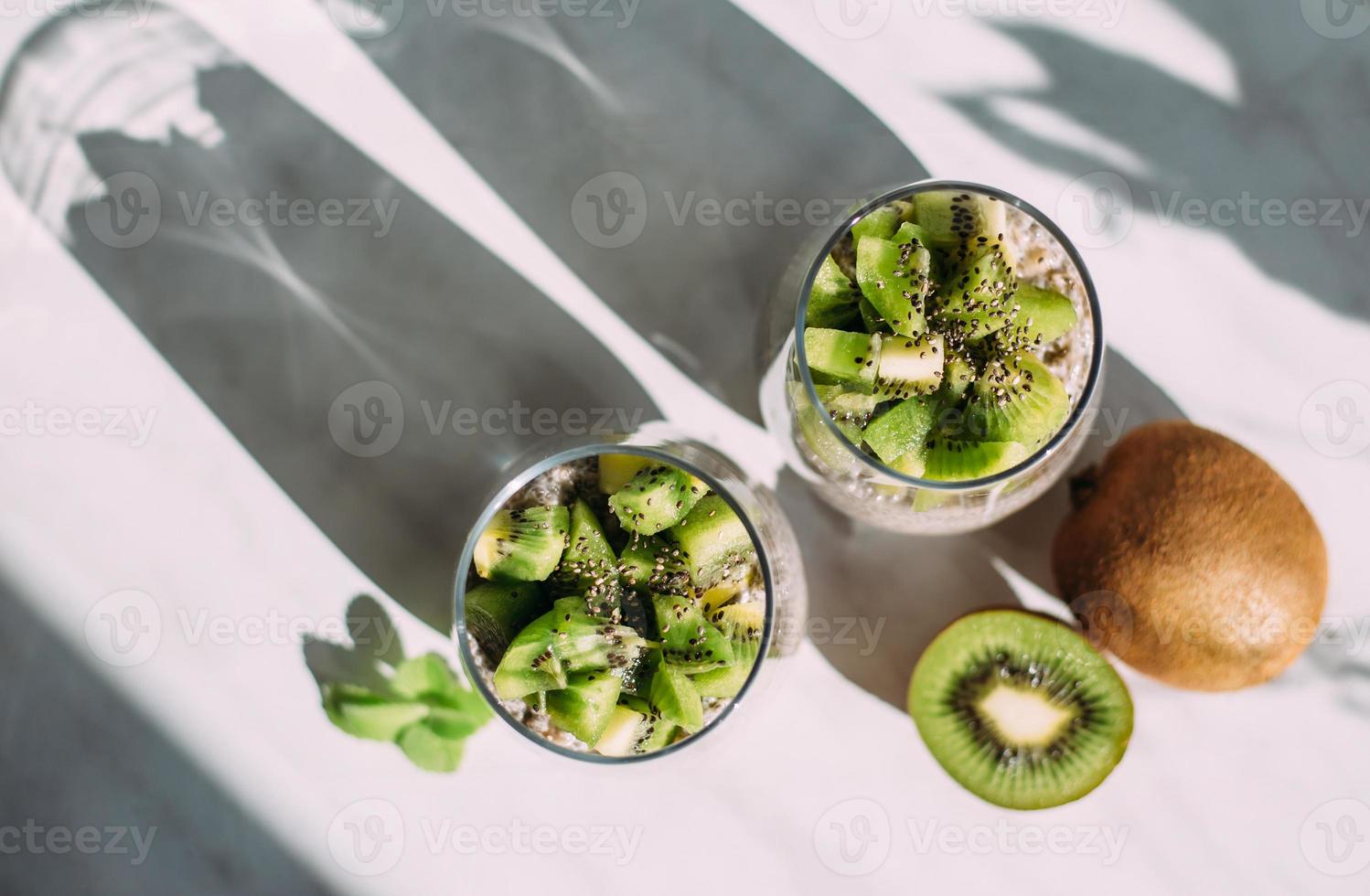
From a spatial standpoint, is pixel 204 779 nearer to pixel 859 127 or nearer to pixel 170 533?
pixel 170 533

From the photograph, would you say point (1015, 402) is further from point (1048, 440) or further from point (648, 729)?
point (648, 729)

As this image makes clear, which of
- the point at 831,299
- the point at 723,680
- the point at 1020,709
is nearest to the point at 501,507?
the point at 723,680

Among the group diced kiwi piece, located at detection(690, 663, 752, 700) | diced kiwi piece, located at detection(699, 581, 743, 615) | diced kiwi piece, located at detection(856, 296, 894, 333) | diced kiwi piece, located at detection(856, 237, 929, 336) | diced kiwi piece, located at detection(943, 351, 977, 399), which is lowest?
diced kiwi piece, located at detection(690, 663, 752, 700)

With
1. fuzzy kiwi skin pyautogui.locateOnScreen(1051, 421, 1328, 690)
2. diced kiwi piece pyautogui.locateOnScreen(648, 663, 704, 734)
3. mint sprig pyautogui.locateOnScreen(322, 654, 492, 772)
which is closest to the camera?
diced kiwi piece pyautogui.locateOnScreen(648, 663, 704, 734)

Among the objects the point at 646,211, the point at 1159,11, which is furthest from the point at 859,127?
the point at 1159,11

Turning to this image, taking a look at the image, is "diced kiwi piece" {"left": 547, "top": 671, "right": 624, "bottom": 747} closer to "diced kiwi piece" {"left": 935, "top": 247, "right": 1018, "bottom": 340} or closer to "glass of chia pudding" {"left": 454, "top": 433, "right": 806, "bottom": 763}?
"glass of chia pudding" {"left": 454, "top": 433, "right": 806, "bottom": 763}

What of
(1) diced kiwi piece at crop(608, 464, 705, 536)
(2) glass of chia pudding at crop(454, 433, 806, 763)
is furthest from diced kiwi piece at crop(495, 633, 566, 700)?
(1) diced kiwi piece at crop(608, 464, 705, 536)

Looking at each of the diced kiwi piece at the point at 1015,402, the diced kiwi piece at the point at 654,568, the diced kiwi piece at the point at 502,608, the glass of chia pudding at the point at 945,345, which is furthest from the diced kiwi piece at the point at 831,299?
the diced kiwi piece at the point at 502,608
